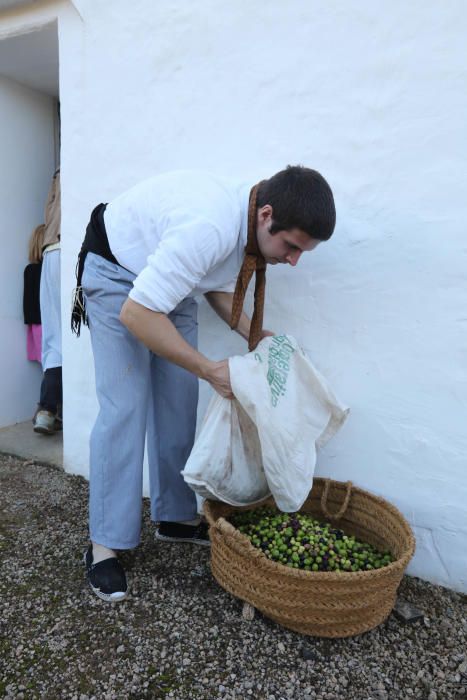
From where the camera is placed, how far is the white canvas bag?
198cm

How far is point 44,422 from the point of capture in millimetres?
3580

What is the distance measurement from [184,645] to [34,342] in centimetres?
245

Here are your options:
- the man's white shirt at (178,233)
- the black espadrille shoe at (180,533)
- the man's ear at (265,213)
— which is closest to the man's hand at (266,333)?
the man's white shirt at (178,233)

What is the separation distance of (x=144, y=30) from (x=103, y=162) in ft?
2.02

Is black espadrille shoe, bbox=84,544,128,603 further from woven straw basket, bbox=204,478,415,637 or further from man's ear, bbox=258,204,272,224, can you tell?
man's ear, bbox=258,204,272,224

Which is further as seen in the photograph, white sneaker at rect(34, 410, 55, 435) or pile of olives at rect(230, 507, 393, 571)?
white sneaker at rect(34, 410, 55, 435)

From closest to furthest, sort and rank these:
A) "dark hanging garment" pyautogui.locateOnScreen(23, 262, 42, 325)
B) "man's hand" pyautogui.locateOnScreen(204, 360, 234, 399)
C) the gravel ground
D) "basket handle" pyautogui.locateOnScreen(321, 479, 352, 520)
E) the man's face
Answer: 1. the gravel ground
2. the man's face
3. "man's hand" pyautogui.locateOnScreen(204, 360, 234, 399)
4. "basket handle" pyautogui.locateOnScreen(321, 479, 352, 520)
5. "dark hanging garment" pyautogui.locateOnScreen(23, 262, 42, 325)

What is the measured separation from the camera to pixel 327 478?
242cm

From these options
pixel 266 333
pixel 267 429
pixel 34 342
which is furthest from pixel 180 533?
pixel 34 342

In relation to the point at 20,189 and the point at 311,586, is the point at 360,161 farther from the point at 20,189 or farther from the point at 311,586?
the point at 20,189

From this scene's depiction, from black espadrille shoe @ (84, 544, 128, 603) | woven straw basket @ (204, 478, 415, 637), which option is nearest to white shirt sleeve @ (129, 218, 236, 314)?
woven straw basket @ (204, 478, 415, 637)

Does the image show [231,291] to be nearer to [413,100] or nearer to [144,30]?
[413,100]

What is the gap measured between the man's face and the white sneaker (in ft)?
7.24

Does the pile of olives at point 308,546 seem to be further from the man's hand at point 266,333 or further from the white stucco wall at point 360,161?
the man's hand at point 266,333
